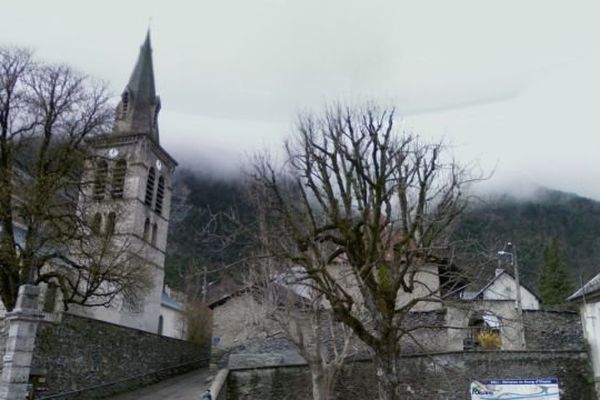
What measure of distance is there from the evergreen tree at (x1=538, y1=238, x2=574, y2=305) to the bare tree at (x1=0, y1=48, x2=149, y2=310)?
42534 millimetres

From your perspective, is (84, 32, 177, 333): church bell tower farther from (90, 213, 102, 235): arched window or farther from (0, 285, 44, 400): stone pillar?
(0, 285, 44, 400): stone pillar

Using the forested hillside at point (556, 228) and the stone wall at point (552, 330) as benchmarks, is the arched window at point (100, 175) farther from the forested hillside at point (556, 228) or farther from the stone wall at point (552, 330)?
the forested hillside at point (556, 228)

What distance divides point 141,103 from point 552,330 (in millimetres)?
34167

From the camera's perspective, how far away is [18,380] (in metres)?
12.5

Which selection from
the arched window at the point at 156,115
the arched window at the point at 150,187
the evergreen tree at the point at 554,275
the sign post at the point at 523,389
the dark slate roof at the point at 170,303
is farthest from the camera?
the evergreen tree at the point at 554,275

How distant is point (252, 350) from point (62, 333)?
390 inches

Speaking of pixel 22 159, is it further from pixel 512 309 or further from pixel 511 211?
pixel 511 211

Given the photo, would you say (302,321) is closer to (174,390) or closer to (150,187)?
(174,390)

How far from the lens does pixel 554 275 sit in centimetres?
5322

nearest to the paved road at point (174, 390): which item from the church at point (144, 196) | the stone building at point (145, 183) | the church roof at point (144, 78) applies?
the church at point (144, 196)

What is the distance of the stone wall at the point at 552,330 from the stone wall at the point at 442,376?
3.11 m

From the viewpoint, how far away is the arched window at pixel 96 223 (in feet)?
70.3

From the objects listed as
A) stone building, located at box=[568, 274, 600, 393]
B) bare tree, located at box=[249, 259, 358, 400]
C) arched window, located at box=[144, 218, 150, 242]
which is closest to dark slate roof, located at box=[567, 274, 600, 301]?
stone building, located at box=[568, 274, 600, 393]

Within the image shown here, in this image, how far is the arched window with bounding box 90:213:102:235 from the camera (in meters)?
21.4
